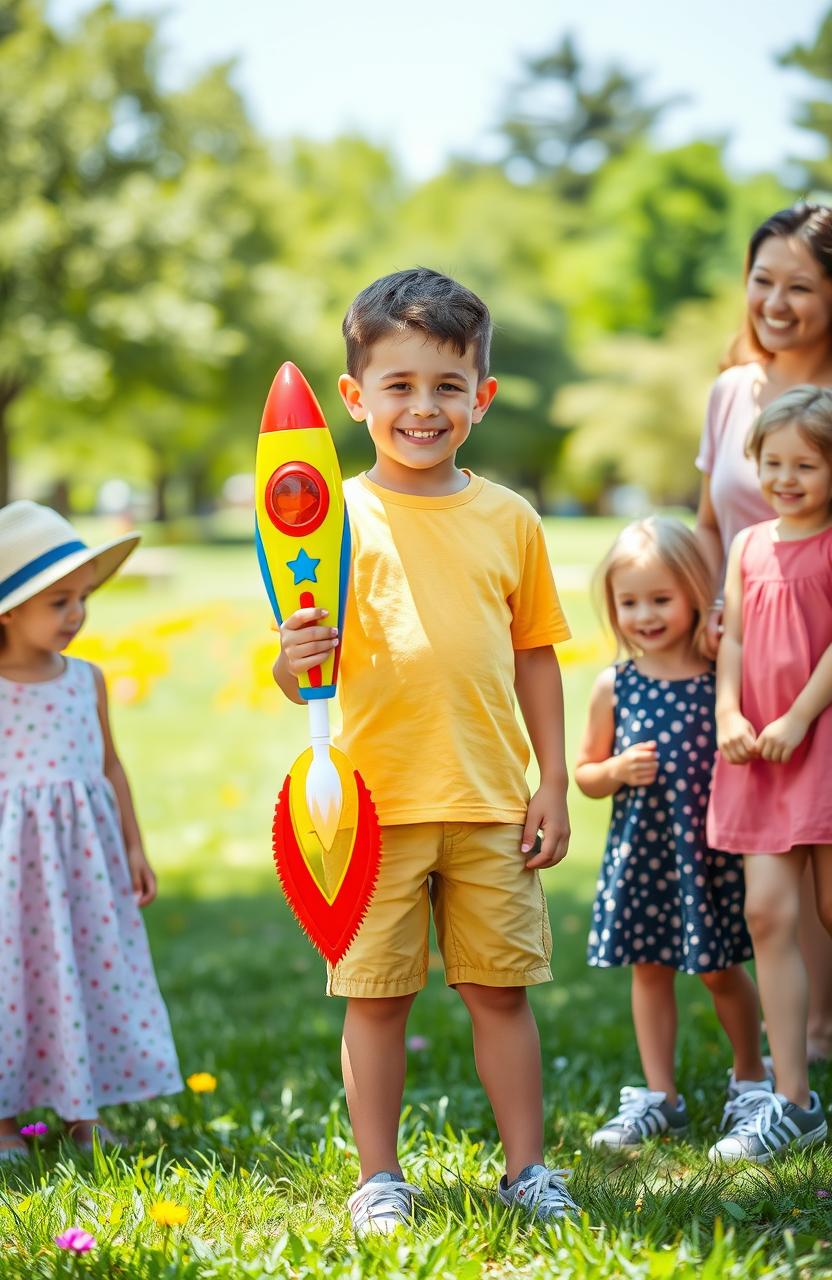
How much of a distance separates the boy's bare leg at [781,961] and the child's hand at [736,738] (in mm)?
226

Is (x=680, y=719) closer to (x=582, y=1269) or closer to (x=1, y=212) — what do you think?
(x=582, y=1269)

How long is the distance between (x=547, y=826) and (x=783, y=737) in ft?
2.01

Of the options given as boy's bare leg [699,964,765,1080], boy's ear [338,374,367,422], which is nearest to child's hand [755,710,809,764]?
boy's bare leg [699,964,765,1080]

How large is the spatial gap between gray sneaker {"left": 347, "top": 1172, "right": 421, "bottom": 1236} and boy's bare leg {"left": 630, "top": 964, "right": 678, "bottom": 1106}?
2.69 ft

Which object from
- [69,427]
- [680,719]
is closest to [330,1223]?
[680,719]

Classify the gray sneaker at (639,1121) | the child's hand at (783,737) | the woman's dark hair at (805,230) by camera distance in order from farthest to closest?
the woman's dark hair at (805,230) → the gray sneaker at (639,1121) → the child's hand at (783,737)

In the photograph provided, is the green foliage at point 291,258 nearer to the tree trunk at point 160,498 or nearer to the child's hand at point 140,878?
the tree trunk at point 160,498

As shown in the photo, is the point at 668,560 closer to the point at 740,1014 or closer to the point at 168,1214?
the point at 740,1014

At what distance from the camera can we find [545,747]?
113 inches

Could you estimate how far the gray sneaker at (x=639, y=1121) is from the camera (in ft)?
10.3

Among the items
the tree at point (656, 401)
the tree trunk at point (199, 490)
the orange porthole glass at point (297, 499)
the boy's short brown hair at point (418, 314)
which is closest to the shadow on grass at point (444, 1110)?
the orange porthole glass at point (297, 499)

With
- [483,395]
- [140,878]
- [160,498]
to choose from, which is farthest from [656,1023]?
[160,498]

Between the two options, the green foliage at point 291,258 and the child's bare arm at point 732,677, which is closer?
the child's bare arm at point 732,677

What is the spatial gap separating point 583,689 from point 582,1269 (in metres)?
7.81
